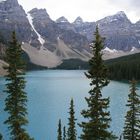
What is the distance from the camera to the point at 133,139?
116 feet

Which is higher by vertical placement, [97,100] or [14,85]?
[14,85]

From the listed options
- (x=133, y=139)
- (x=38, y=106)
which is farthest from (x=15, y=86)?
(x=38, y=106)

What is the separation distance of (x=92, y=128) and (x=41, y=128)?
56.9 meters

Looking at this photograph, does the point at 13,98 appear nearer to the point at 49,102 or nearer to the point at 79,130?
the point at 79,130

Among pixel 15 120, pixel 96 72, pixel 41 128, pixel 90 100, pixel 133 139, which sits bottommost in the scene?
pixel 41 128

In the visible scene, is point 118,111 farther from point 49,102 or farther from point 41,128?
point 49,102

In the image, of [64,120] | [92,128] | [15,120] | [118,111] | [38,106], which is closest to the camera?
[92,128]

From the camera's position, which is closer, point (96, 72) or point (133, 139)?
point (96, 72)

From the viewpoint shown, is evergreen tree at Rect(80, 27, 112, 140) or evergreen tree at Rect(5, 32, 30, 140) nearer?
evergreen tree at Rect(80, 27, 112, 140)

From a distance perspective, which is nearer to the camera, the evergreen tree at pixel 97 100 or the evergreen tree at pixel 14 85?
the evergreen tree at pixel 97 100

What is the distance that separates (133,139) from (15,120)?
11.8 m

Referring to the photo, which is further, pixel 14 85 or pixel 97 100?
pixel 14 85

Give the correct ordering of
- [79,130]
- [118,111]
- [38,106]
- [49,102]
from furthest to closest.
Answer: [49,102], [38,106], [118,111], [79,130]

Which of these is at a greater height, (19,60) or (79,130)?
(19,60)
